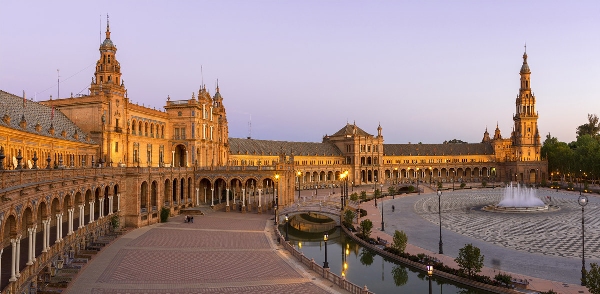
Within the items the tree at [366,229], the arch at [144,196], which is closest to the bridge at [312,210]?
the tree at [366,229]

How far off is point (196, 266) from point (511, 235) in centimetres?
3483

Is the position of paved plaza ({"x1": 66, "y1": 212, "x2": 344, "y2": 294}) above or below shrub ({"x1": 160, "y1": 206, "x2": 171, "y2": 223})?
below

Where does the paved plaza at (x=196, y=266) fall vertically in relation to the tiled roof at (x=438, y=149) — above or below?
below

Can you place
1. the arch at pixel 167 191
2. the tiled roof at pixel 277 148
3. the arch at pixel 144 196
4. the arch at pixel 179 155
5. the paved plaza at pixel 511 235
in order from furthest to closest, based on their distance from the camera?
the tiled roof at pixel 277 148 < the arch at pixel 179 155 < the arch at pixel 167 191 < the arch at pixel 144 196 < the paved plaza at pixel 511 235

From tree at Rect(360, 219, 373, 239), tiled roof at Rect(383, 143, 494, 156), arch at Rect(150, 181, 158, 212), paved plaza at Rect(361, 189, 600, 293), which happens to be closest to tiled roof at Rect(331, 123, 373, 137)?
tiled roof at Rect(383, 143, 494, 156)

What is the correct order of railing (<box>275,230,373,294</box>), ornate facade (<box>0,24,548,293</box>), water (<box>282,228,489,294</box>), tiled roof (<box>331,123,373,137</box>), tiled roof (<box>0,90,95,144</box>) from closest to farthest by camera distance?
railing (<box>275,230,373,294</box>) → ornate facade (<box>0,24,548,293</box>) → water (<box>282,228,489,294</box>) → tiled roof (<box>0,90,95,144</box>) → tiled roof (<box>331,123,373,137</box>)

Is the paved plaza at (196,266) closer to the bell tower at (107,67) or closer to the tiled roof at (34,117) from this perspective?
the tiled roof at (34,117)

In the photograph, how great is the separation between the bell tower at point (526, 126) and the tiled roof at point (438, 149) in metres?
9.58

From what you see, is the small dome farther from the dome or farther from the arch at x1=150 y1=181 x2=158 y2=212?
the arch at x1=150 y1=181 x2=158 y2=212

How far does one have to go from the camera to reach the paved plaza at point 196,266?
96.1 feet

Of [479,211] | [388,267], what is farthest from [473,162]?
[388,267]

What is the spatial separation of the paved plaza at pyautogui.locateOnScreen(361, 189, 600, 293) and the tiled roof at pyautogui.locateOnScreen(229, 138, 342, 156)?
38.6 m

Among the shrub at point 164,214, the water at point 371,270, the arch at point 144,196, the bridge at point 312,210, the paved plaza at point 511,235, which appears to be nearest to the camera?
the water at point 371,270

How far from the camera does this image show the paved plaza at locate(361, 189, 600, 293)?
34719 millimetres
